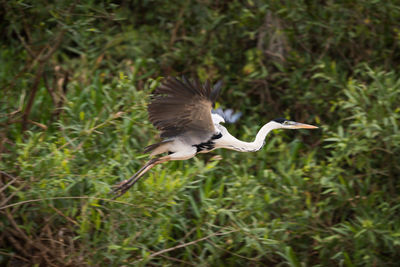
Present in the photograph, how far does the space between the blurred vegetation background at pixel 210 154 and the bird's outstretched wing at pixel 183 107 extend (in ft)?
2.50

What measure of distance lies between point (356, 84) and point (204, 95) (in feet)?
9.06

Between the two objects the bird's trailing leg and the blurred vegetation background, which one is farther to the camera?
the blurred vegetation background

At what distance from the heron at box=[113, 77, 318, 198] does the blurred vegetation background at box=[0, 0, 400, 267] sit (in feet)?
1.78

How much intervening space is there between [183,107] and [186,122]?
0.75 feet

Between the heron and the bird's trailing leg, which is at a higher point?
the heron

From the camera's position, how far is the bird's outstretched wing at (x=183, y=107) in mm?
4285

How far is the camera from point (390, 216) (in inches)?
234

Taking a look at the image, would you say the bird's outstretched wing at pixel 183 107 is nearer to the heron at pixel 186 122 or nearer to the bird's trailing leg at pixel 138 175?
the heron at pixel 186 122

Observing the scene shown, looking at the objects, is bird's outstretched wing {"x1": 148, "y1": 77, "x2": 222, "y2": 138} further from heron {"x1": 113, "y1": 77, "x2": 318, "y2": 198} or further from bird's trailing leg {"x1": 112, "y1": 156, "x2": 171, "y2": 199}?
bird's trailing leg {"x1": 112, "y1": 156, "x2": 171, "y2": 199}

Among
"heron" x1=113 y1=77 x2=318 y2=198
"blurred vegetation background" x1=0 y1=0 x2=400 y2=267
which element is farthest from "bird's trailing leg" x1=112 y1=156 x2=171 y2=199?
"blurred vegetation background" x1=0 y1=0 x2=400 y2=267

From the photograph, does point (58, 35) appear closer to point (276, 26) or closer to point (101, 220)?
point (101, 220)

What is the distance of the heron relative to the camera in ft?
14.1

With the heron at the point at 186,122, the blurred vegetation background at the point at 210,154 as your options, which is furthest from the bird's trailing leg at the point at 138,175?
the blurred vegetation background at the point at 210,154

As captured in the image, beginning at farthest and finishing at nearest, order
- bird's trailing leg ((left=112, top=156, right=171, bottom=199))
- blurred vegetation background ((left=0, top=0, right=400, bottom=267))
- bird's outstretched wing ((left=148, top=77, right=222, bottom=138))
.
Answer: blurred vegetation background ((left=0, top=0, right=400, bottom=267)) < bird's trailing leg ((left=112, top=156, right=171, bottom=199)) < bird's outstretched wing ((left=148, top=77, right=222, bottom=138))
